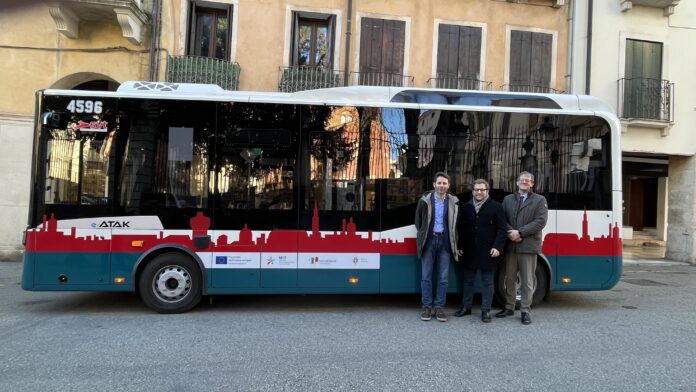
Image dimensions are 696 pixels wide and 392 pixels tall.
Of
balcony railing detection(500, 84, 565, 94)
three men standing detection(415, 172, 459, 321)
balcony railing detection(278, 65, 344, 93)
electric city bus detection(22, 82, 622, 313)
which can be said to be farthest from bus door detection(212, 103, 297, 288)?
balcony railing detection(500, 84, 565, 94)

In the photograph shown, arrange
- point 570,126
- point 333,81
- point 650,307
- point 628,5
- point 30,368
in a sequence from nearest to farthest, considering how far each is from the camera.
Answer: point 30,368 → point 570,126 → point 650,307 → point 333,81 → point 628,5

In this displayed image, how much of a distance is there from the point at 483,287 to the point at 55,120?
5917 millimetres

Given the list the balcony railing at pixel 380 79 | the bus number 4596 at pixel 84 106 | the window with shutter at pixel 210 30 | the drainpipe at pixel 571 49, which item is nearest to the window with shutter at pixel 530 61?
the drainpipe at pixel 571 49

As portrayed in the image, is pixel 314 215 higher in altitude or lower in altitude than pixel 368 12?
lower

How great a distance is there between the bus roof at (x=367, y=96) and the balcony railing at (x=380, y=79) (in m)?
5.60

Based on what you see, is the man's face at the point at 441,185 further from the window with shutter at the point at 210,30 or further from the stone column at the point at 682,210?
the stone column at the point at 682,210

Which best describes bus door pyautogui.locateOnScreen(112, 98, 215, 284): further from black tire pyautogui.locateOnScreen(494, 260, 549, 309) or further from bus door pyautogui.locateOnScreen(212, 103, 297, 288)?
black tire pyautogui.locateOnScreen(494, 260, 549, 309)

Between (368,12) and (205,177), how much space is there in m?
7.91

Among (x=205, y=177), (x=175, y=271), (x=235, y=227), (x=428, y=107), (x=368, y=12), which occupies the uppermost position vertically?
(x=368, y=12)

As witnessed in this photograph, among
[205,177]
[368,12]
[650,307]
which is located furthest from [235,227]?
[368,12]

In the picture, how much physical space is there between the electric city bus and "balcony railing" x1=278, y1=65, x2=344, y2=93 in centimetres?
528

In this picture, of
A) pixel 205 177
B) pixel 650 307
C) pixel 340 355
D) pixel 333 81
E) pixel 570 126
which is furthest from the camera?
pixel 333 81

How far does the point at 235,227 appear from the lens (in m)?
6.05

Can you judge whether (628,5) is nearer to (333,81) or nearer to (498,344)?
(333,81)
